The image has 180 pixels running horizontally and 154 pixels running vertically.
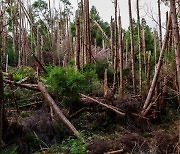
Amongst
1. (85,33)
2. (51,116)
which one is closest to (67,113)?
(51,116)

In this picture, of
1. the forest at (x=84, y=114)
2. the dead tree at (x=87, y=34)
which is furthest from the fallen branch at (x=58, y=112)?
the dead tree at (x=87, y=34)

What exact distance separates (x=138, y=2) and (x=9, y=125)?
6136mm

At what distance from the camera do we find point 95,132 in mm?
7469

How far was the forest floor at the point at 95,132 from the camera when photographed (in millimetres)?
5977

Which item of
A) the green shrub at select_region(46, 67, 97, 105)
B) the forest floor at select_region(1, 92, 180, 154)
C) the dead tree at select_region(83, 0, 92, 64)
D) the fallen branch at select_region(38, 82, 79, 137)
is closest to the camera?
the forest floor at select_region(1, 92, 180, 154)

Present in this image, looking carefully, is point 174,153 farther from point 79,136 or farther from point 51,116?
point 51,116

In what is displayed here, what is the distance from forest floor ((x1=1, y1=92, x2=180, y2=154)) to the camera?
5977mm

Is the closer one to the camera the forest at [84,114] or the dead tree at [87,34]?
the forest at [84,114]

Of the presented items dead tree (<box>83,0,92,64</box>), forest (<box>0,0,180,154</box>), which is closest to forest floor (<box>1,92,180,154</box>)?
forest (<box>0,0,180,154</box>)

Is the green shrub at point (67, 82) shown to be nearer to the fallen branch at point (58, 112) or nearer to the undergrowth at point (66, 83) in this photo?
the undergrowth at point (66, 83)

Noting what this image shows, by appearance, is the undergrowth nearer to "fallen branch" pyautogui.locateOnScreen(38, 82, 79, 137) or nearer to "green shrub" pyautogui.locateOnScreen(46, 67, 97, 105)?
"green shrub" pyautogui.locateOnScreen(46, 67, 97, 105)

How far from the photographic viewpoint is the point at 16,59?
19.1 metres

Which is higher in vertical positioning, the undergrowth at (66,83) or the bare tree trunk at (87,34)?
the bare tree trunk at (87,34)

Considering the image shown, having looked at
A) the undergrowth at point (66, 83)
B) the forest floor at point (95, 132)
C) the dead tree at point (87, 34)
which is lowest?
the forest floor at point (95, 132)
